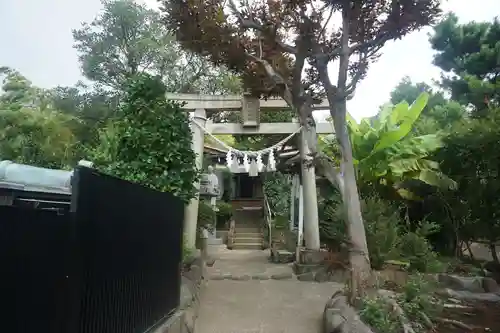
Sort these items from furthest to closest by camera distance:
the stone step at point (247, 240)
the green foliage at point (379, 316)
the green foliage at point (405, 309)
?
1. the stone step at point (247, 240)
2. the green foliage at point (405, 309)
3. the green foliage at point (379, 316)

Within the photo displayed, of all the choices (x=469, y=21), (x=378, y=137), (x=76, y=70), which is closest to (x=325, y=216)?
(x=378, y=137)

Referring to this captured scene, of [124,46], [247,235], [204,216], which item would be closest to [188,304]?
[204,216]

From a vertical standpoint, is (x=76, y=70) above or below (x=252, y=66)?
above

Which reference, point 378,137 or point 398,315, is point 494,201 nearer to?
point 378,137

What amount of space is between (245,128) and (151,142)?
472 centimetres

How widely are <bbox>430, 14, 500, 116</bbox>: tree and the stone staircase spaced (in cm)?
979

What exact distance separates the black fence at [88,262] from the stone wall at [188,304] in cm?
16

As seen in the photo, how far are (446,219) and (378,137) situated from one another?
2.46 m

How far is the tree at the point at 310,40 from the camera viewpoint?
650 centimetres

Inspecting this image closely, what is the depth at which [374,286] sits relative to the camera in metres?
6.06

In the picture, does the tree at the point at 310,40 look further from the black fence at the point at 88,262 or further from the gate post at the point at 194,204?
the black fence at the point at 88,262

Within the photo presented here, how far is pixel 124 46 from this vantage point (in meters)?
19.2

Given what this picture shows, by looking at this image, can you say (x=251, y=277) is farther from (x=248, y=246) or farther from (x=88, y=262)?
(x=248, y=246)

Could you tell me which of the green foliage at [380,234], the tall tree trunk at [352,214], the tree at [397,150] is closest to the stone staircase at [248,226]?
the tree at [397,150]
